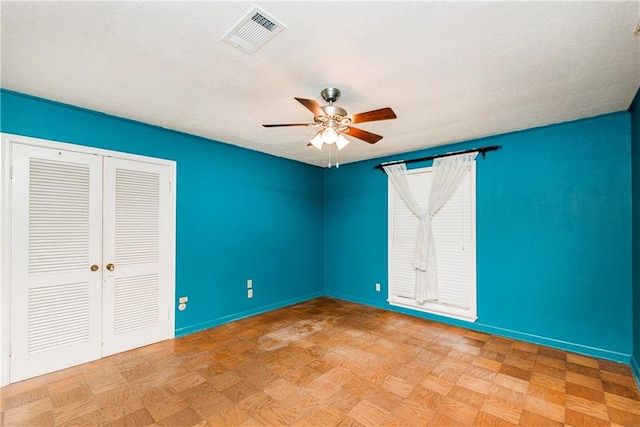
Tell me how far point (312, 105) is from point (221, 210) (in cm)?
249

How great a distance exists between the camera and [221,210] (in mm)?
4031

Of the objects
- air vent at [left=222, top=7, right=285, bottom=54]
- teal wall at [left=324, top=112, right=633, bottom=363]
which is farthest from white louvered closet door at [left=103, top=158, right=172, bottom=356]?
teal wall at [left=324, top=112, right=633, bottom=363]

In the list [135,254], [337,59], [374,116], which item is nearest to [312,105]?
[337,59]

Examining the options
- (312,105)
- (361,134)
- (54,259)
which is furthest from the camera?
(54,259)

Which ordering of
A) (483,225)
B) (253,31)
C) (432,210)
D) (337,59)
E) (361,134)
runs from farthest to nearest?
1. (432,210)
2. (483,225)
3. (361,134)
4. (337,59)
5. (253,31)

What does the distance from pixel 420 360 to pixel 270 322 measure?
2041 millimetres

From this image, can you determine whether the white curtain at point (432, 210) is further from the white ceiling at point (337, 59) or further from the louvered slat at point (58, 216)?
the louvered slat at point (58, 216)

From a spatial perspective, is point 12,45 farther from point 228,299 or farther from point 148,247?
point 228,299

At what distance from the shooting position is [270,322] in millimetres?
4027

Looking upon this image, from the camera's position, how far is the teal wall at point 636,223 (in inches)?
101

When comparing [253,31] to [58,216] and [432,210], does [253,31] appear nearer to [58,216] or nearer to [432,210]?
[58,216]

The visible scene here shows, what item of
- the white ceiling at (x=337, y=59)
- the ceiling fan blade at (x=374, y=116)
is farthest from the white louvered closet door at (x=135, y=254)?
the ceiling fan blade at (x=374, y=116)

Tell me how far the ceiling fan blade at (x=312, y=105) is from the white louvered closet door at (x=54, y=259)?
238cm

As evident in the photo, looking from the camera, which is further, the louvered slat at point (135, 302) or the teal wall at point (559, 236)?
the louvered slat at point (135, 302)
